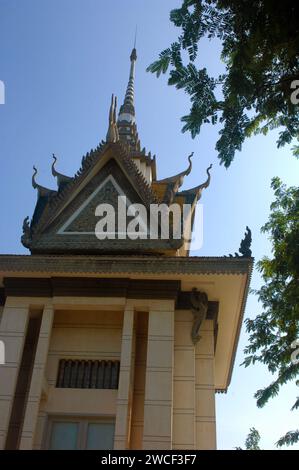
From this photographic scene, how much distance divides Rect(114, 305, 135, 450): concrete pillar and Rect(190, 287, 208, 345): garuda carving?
117 centimetres

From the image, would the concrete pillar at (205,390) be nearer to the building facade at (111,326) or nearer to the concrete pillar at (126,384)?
the building facade at (111,326)

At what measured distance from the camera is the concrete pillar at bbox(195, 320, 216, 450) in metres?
10.4

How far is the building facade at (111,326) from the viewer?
10.5m

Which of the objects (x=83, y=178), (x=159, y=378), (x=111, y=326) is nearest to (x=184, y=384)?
(x=159, y=378)

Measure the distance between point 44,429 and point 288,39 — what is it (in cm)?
783

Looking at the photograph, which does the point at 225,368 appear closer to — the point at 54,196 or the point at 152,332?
the point at 152,332

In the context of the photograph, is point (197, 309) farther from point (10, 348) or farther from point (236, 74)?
point (236, 74)

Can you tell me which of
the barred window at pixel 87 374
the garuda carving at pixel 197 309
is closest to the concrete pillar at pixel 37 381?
the barred window at pixel 87 374

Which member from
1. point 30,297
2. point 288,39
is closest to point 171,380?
point 30,297

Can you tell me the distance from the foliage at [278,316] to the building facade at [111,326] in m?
0.72

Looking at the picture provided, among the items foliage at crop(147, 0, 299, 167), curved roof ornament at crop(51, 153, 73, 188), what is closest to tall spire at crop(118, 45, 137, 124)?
curved roof ornament at crop(51, 153, 73, 188)

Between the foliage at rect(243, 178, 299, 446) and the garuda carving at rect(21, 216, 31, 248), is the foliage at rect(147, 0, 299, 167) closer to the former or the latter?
the foliage at rect(243, 178, 299, 446)

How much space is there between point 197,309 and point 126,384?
213 cm

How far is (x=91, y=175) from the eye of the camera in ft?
45.8
